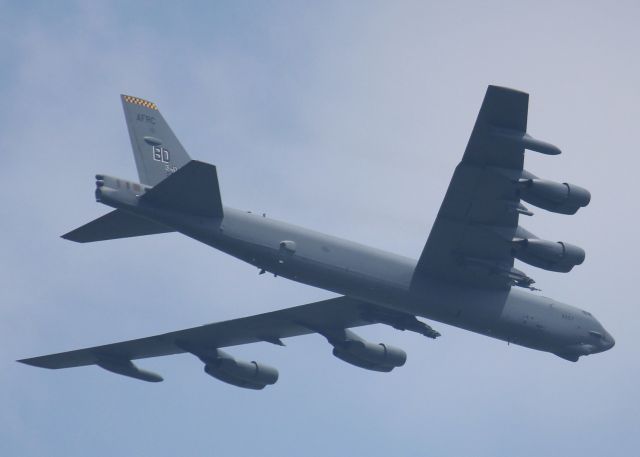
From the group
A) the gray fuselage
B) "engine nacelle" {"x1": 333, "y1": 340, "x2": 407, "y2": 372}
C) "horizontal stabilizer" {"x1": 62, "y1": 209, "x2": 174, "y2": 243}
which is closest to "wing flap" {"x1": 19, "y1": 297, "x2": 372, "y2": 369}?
"engine nacelle" {"x1": 333, "y1": 340, "x2": 407, "y2": 372}

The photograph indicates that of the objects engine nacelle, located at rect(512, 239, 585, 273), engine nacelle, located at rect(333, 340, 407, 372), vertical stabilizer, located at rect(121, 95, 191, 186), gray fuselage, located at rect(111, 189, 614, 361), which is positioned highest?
vertical stabilizer, located at rect(121, 95, 191, 186)

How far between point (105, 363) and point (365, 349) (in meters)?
7.78

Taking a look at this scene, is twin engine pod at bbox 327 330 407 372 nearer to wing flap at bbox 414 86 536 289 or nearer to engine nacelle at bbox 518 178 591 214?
wing flap at bbox 414 86 536 289

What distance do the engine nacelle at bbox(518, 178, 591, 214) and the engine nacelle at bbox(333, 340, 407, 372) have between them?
8.67m

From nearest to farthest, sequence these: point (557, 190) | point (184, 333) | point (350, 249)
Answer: point (557, 190) → point (350, 249) → point (184, 333)

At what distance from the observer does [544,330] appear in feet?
118

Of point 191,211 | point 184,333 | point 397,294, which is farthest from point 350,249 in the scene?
point 184,333

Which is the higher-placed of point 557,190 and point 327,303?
point 557,190

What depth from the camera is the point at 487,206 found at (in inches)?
1276

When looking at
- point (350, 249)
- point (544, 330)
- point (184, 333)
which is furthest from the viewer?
point (184, 333)

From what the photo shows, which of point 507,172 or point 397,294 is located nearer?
point 507,172

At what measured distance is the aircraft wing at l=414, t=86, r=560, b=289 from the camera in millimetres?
30250

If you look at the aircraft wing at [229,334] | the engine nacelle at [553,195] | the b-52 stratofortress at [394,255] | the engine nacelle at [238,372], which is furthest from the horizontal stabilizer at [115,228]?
the engine nacelle at [553,195]

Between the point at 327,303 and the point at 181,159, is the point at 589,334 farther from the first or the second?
the point at 181,159
